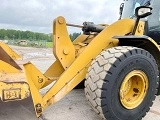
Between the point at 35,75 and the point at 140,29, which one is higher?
the point at 140,29

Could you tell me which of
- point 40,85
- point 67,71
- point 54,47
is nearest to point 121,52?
point 67,71

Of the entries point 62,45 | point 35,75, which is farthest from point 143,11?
point 35,75

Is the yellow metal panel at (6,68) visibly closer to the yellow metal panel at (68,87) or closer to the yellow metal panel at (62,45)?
the yellow metal panel at (68,87)

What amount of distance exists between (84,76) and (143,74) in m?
0.79

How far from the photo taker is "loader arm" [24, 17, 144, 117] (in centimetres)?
327

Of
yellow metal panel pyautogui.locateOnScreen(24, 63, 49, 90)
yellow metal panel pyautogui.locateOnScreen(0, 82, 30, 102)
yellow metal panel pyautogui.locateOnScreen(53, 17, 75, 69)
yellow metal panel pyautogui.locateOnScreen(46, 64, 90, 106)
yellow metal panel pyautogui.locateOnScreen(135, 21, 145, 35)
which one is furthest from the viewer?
yellow metal panel pyautogui.locateOnScreen(135, 21, 145, 35)

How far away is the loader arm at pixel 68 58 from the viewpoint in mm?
3271

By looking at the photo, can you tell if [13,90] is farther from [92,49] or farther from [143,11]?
[143,11]

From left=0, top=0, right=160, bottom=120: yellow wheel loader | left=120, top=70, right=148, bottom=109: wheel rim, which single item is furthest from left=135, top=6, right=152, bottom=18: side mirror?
left=120, top=70, right=148, bottom=109: wheel rim

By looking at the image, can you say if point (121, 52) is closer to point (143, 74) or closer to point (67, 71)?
point (143, 74)

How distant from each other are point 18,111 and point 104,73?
150cm

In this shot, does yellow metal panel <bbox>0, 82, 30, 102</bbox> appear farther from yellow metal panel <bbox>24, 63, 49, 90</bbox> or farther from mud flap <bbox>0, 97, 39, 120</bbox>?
mud flap <bbox>0, 97, 39, 120</bbox>

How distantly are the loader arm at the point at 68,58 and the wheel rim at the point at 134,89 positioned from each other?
21.6 inches

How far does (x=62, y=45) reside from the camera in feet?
11.9
